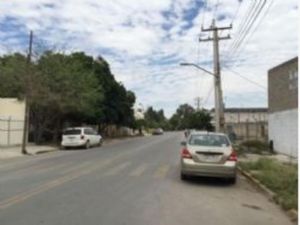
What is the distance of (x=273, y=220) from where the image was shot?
10.5m

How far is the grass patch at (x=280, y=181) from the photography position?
1223 cm

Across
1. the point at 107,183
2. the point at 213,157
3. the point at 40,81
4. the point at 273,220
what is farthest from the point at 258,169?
the point at 40,81

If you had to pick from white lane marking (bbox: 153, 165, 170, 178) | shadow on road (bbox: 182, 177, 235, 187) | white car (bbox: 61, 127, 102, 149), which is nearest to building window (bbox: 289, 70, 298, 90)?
white lane marking (bbox: 153, 165, 170, 178)

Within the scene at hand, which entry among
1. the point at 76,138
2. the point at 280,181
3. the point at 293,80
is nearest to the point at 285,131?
the point at 293,80

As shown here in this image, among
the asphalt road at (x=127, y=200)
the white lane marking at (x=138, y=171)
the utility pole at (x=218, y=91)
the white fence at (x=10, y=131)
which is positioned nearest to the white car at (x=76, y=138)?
the white fence at (x=10, y=131)

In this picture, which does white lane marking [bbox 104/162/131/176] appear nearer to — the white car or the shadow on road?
A: the shadow on road

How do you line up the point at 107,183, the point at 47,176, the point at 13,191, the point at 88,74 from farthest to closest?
the point at 88,74 → the point at 47,176 → the point at 107,183 → the point at 13,191

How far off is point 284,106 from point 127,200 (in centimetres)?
2364

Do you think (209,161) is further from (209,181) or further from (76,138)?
(76,138)

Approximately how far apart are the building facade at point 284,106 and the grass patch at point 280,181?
9.92m

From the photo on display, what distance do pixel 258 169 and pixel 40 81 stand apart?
23.4 meters

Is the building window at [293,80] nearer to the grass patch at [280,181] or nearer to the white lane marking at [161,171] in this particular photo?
the grass patch at [280,181]

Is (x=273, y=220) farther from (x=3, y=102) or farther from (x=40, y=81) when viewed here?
(x=3, y=102)

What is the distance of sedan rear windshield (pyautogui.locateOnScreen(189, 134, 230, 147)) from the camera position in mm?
17078
